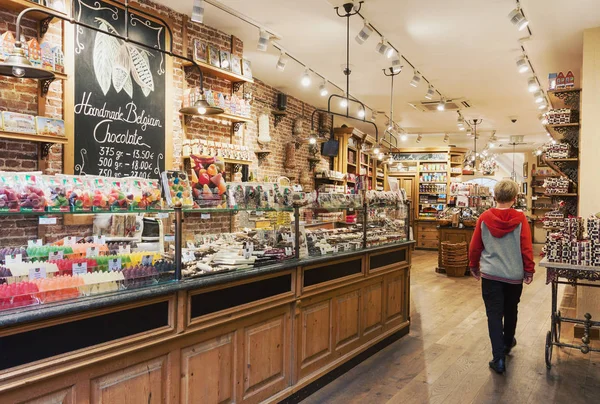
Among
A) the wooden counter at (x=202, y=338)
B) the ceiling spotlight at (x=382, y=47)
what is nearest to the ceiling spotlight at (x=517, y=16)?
the ceiling spotlight at (x=382, y=47)

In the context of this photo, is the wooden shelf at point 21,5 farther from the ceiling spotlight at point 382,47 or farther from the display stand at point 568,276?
the display stand at point 568,276

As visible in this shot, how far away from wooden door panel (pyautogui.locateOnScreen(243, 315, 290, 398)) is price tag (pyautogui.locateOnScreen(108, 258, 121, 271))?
38.1 inches

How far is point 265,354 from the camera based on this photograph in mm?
3117

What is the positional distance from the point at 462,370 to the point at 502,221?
135 centimetres

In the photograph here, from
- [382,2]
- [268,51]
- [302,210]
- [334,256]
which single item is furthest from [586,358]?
[268,51]

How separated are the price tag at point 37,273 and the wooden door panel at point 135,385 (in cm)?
55

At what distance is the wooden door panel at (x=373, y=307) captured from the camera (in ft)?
14.1

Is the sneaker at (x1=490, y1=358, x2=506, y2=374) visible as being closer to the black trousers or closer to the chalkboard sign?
the black trousers

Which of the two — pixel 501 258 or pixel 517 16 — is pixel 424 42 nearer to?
pixel 517 16

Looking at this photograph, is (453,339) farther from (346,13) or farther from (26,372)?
(26,372)

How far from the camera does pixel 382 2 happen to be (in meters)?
4.84

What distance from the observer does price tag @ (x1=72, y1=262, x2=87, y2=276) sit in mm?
2232

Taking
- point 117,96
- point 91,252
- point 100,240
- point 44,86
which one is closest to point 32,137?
point 44,86

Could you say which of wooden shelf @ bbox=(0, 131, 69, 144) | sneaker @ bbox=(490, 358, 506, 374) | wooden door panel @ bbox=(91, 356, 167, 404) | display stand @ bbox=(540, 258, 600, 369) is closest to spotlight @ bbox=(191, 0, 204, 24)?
wooden shelf @ bbox=(0, 131, 69, 144)
